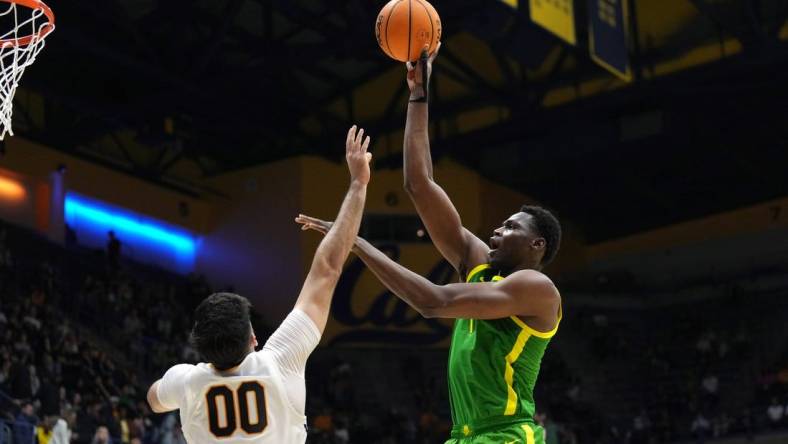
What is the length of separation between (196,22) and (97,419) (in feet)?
26.8

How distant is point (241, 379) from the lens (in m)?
3.86

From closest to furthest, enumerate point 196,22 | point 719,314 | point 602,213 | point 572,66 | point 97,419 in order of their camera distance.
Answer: point 97,419 < point 196,22 < point 572,66 < point 719,314 < point 602,213

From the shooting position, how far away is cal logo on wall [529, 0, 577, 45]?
52.1 ft

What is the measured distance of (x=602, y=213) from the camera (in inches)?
1264

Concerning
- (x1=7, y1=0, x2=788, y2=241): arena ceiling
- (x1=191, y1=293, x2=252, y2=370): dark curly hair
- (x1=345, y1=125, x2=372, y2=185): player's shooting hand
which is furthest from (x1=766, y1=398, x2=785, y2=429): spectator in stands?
(x1=191, y1=293, x2=252, y2=370): dark curly hair

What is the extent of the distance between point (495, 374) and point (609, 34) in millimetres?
12499

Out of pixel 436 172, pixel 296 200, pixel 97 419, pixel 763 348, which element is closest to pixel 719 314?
pixel 763 348

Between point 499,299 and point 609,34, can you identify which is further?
point 609,34

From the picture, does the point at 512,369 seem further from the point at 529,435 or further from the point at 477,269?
the point at 477,269

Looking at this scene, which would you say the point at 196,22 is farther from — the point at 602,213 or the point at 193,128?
the point at 602,213

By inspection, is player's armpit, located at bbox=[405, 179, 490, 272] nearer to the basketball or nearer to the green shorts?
the basketball

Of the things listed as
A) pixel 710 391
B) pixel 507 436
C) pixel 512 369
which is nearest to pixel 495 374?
pixel 512 369

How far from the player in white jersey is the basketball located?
178 centimetres

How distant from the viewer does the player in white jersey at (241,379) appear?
3838mm
